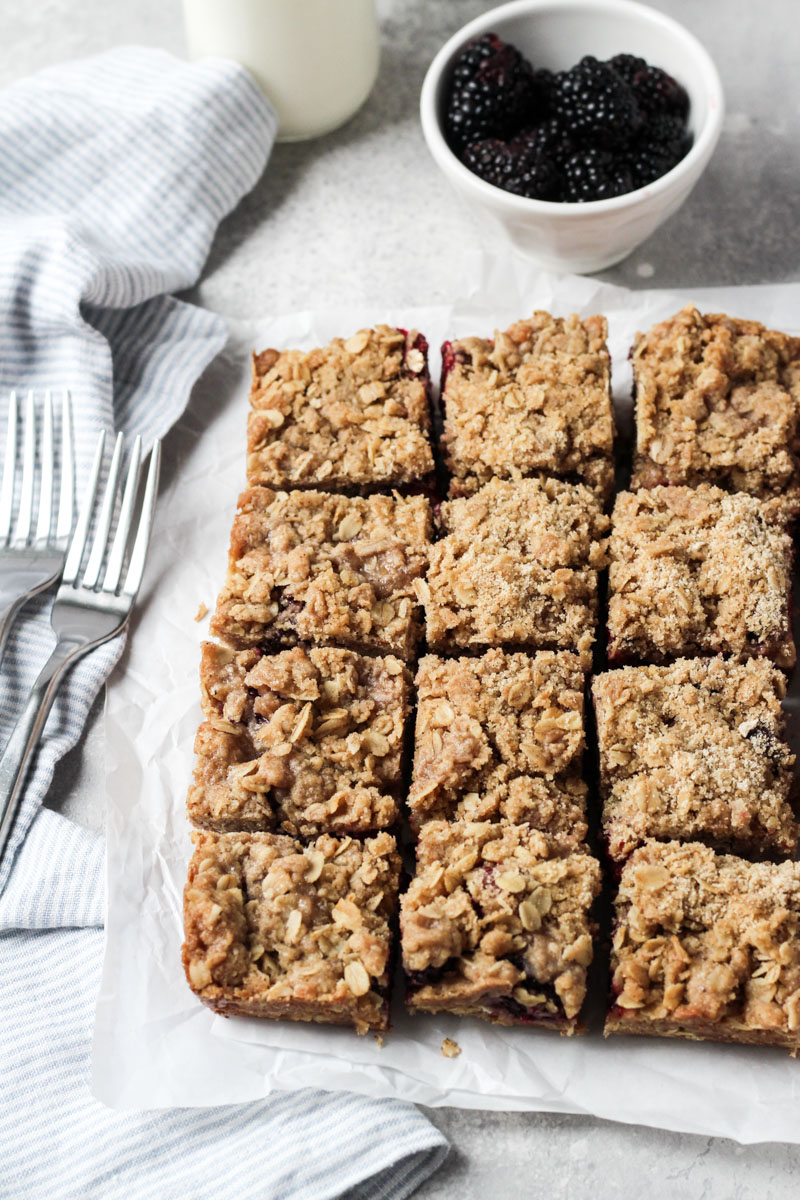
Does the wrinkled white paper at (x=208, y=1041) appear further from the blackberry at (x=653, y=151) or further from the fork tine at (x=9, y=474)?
the blackberry at (x=653, y=151)

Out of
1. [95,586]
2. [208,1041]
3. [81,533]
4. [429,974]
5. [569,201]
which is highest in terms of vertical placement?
[569,201]

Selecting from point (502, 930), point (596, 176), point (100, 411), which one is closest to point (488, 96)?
point (596, 176)

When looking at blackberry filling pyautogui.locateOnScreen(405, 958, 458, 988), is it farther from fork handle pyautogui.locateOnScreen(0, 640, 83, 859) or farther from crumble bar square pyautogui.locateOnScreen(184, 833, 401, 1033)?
fork handle pyautogui.locateOnScreen(0, 640, 83, 859)

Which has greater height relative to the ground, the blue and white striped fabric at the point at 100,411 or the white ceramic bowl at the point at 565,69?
the white ceramic bowl at the point at 565,69

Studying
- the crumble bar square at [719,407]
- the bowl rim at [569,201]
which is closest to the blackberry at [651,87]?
the bowl rim at [569,201]

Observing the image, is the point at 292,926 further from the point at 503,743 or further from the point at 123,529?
the point at 123,529

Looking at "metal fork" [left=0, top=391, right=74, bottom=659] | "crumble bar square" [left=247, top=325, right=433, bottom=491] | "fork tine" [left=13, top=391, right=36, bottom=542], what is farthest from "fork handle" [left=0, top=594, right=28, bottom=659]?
"crumble bar square" [left=247, top=325, right=433, bottom=491]
